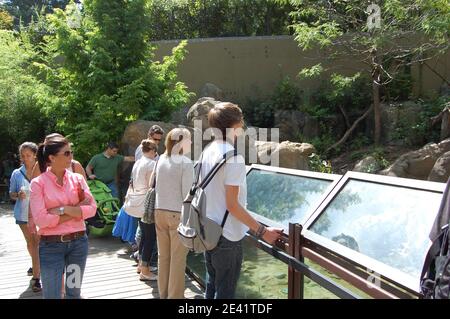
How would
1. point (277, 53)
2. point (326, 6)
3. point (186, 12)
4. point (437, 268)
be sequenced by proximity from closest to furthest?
point (437, 268) → point (326, 6) → point (277, 53) → point (186, 12)

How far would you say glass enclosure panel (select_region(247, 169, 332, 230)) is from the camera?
3.00 metres

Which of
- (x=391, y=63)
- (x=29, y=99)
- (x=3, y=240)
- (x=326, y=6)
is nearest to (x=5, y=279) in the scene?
(x=3, y=240)

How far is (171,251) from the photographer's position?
3934 mm

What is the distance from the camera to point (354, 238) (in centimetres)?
238

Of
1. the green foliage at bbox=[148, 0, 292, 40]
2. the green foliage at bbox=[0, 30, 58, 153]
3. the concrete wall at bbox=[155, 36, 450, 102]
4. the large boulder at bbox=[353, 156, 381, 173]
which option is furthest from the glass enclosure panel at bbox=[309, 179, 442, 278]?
the green foliage at bbox=[148, 0, 292, 40]

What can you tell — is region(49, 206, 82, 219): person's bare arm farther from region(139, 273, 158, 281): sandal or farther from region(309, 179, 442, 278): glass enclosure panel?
region(139, 273, 158, 281): sandal

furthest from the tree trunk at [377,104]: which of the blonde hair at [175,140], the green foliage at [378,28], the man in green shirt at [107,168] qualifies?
the blonde hair at [175,140]

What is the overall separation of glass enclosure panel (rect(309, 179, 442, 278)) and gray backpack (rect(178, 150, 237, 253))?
0.56m

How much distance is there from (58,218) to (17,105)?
389 inches

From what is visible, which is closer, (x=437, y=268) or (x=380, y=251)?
(x=437, y=268)

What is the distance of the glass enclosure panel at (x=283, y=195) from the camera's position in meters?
3.00

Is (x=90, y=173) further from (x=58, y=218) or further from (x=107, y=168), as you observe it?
(x=58, y=218)

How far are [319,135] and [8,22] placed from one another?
48.2 feet
